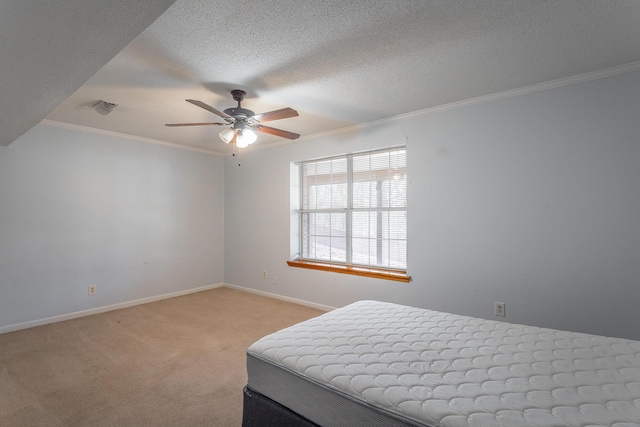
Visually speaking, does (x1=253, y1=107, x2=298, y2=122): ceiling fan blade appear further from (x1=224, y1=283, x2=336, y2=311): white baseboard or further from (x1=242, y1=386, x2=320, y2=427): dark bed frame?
(x1=224, y1=283, x2=336, y2=311): white baseboard

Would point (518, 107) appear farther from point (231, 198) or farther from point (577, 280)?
point (231, 198)

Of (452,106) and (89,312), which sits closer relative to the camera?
(452,106)

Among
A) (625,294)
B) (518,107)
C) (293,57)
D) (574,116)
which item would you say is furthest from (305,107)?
(625,294)

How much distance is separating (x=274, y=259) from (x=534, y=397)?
12.7 feet

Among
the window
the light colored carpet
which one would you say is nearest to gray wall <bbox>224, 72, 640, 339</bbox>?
the window

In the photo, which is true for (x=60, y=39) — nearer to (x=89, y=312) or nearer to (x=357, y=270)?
(x=357, y=270)

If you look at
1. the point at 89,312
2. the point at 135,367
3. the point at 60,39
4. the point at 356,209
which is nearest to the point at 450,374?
the point at 60,39

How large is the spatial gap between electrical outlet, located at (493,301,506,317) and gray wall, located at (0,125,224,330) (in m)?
4.29

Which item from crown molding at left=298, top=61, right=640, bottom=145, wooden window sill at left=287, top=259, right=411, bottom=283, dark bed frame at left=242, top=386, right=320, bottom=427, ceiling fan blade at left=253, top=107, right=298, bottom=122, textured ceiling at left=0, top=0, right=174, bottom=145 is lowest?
dark bed frame at left=242, top=386, right=320, bottom=427

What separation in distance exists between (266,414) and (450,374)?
0.89 m

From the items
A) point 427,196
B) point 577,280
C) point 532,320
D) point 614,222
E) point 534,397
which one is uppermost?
point 427,196

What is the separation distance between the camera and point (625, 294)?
2.36 metres

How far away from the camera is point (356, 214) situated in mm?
4062

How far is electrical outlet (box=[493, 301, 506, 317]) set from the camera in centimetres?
286
